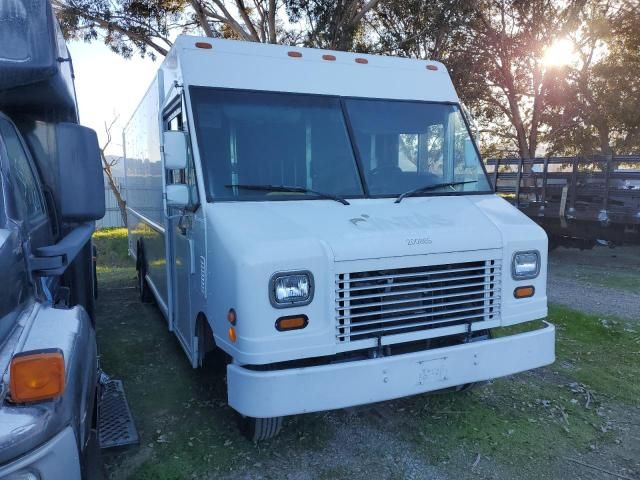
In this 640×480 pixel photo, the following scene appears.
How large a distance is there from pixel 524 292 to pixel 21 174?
333 cm

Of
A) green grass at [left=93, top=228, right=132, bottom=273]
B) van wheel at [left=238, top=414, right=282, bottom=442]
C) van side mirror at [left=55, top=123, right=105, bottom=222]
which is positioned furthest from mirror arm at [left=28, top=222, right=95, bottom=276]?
green grass at [left=93, top=228, right=132, bottom=273]

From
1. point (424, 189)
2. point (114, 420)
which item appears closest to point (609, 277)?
point (424, 189)

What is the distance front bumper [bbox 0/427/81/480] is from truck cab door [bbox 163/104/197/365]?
2.12 m

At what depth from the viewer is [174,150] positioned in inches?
151

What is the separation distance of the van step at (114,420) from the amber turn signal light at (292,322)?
978mm

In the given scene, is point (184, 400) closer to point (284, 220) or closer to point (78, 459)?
point (284, 220)

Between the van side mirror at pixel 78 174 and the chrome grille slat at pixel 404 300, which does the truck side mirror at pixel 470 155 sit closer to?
the chrome grille slat at pixel 404 300

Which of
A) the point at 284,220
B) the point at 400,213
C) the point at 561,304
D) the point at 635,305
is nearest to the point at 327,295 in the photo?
→ the point at 284,220

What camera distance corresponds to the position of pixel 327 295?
3.26 m

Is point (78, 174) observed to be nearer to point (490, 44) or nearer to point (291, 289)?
point (291, 289)

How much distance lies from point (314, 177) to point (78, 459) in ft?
8.21

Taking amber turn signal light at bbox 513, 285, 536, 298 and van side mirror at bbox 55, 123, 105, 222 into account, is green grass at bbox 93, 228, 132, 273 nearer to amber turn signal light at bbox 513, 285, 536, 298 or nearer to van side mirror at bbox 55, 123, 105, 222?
van side mirror at bbox 55, 123, 105, 222

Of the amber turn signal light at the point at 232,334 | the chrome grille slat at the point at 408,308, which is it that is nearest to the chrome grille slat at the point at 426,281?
the chrome grille slat at the point at 408,308

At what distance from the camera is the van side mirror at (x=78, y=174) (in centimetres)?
292
